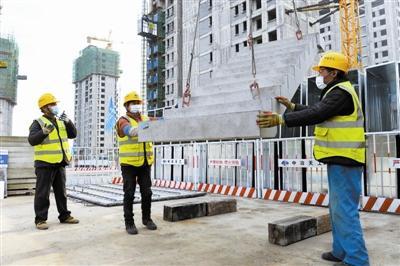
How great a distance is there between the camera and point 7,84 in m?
56.2

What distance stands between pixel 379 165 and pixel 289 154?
195cm

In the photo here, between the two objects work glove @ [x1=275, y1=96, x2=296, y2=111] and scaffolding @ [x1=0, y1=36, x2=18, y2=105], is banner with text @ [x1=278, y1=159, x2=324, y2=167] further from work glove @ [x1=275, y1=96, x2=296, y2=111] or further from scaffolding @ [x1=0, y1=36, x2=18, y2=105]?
scaffolding @ [x1=0, y1=36, x2=18, y2=105]

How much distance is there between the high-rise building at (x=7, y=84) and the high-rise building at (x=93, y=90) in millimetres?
11932

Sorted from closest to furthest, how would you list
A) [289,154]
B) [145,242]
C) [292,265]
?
[292,265] → [145,242] → [289,154]

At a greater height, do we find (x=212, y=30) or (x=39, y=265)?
(x=212, y=30)

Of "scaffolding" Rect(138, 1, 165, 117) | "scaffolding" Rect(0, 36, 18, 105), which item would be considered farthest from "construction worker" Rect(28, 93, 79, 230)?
"scaffolding" Rect(0, 36, 18, 105)

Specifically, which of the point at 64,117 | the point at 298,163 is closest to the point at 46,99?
the point at 64,117

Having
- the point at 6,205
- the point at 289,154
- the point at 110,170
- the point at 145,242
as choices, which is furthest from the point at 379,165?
the point at 110,170

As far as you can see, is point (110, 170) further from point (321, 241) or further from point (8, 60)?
point (8, 60)

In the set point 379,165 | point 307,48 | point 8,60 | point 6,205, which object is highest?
point 8,60

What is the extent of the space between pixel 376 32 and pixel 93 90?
2213 inches

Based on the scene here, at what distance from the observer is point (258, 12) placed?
38.4 m

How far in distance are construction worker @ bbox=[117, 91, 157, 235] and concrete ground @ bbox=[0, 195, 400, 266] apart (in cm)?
30

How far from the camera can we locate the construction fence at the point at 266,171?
691 cm
